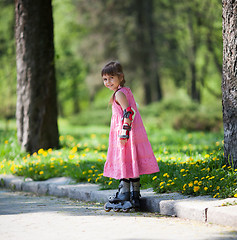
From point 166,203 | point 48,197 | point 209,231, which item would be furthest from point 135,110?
point 48,197

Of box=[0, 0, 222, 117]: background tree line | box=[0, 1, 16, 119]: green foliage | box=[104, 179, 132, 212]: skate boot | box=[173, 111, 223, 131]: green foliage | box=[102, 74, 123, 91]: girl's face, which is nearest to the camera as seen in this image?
box=[104, 179, 132, 212]: skate boot

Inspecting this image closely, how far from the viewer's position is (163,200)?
530 centimetres

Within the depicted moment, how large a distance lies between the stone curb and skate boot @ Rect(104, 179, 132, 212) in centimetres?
24

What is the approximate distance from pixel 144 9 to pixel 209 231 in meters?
21.5

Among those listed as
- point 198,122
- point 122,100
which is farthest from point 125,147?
point 198,122

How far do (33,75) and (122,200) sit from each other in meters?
5.68

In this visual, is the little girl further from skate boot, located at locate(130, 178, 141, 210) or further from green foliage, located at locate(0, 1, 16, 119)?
green foliage, located at locate(0, 1, 16, 119)

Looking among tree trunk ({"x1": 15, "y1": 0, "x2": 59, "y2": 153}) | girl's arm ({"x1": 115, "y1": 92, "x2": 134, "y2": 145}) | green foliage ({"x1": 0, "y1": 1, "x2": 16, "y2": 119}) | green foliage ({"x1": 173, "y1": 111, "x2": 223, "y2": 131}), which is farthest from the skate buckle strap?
green foliage ({"x1": 0, "y1": 1, "x2": 16, "y2": 119})

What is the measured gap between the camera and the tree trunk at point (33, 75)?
34.2 ft

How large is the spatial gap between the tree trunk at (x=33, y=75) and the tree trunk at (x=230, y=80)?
18.3 feet

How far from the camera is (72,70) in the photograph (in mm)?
28312

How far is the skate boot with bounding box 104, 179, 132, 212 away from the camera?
549cm

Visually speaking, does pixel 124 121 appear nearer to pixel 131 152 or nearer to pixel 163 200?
pixel 131 152

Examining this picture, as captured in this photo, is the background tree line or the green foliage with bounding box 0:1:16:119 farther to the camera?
the background tree line
